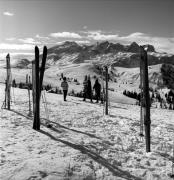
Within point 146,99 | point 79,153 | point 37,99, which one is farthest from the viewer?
point 37,99

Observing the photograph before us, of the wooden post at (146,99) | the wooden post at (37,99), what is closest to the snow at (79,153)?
the wooden post at (37,99)

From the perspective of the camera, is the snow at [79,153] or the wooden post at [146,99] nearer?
the snow at [79,153]

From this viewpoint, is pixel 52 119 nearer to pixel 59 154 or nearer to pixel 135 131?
pixel 135 131

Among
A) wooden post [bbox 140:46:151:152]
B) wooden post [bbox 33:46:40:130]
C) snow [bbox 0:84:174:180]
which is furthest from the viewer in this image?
wooden post [bbox 33:46:40:130]

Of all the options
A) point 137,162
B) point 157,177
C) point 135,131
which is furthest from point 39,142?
point 135,131

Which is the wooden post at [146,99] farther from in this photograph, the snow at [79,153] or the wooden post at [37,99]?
the wooden post at [37,99]

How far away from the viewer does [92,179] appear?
7.41 meters

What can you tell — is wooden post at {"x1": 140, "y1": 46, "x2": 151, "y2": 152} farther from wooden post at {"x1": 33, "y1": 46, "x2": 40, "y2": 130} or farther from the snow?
wooden post at {"x1": 33, "y1": 46, "x2": 40, "y2": 130}

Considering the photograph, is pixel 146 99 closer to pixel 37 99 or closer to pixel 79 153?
pixel 79 153

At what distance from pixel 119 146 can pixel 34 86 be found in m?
5.31

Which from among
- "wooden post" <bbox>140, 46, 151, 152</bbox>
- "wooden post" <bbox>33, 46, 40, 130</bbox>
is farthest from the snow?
"wooden post" <bbox>140, 46, 151, 152</bbox>

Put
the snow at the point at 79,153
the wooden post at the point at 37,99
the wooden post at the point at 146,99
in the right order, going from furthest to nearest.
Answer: the wooden post at the point at 37,99
the wooden post at the point at 146,99
the snow at the point at 79,153

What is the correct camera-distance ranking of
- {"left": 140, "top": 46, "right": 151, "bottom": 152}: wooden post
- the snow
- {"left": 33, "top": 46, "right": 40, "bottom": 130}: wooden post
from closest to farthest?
the snow < {"left": 140, "top": 46, "right": 151, "bottom": 152}: wooden post < {"left": 33, "top": 46, "right": 40, "bottom": 130}: wooden post

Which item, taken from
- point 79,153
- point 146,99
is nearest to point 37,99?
point 79,153
